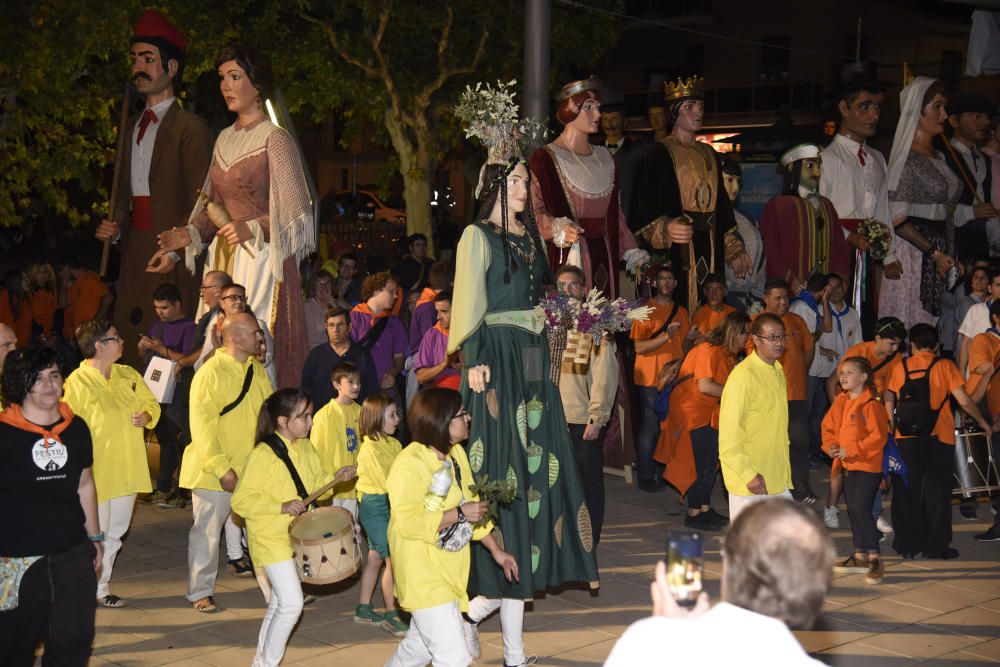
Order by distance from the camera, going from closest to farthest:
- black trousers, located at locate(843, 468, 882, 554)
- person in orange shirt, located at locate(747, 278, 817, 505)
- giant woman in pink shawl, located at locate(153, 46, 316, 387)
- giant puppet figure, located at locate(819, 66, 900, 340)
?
black trousers, located at locate(843, 468, 882, 554)
giant woman in pink shawl, located at locate(153, 46, 316, 387)
person in orange shirt, located at locate(747, 278, 817, 505)
giant puppet figure, located at locate(819, 66, 900, 340)

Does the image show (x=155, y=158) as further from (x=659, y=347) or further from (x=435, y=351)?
(x=659, y=347)

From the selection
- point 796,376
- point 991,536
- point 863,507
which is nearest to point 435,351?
point 863,507

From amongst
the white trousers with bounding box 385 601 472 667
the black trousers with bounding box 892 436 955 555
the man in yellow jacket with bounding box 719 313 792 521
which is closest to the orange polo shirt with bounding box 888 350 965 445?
the black trousers with bounding box 892 436 955 555

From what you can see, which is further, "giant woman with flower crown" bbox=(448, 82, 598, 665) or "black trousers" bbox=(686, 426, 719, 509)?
"black trousers" bbox=(686, 426, 719, 509)

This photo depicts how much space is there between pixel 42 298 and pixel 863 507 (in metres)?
9.74

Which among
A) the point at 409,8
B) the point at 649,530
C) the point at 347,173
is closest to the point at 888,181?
the point at 649,530

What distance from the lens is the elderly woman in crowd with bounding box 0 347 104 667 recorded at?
18.2 ft

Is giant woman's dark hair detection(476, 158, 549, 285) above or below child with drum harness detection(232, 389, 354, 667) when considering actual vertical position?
above

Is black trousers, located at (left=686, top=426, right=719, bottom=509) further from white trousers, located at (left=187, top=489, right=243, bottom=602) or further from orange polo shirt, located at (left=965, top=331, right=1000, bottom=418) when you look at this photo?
white trousers, located at (left=187, top=489, right=243, bottom=602)

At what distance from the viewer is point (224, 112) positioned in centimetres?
2700

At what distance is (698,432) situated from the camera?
32.3 ft

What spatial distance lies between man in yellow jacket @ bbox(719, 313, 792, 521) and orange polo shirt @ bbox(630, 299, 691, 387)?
8.50ft

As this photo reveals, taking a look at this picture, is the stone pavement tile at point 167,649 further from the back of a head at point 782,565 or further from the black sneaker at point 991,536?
the black sneaker at point 991,536

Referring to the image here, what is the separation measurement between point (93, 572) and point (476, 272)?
7.75ft
